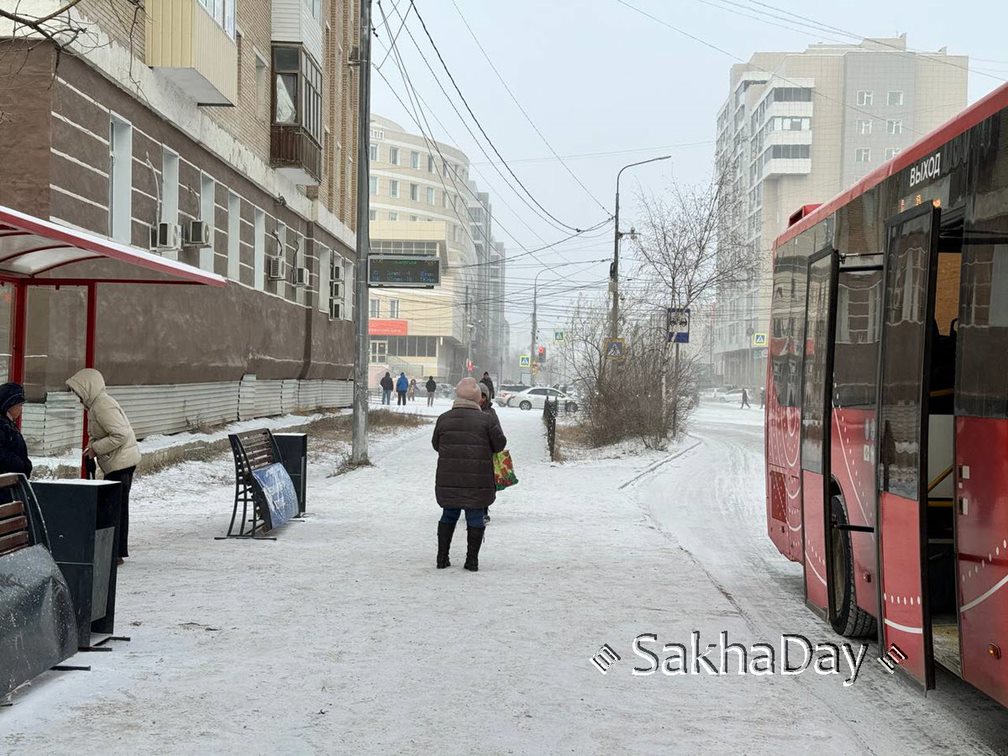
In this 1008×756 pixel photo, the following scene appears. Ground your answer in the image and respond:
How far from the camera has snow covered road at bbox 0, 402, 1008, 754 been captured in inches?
205

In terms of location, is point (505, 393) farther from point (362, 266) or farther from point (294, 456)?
point (294, 456)

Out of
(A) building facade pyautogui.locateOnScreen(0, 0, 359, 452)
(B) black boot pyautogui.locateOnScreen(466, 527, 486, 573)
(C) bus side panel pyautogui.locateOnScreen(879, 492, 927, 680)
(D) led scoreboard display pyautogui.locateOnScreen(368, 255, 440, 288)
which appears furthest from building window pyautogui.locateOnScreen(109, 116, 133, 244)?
(C) bus side panel pyautogui.locateOnScreen(879, 492, 927, 680)

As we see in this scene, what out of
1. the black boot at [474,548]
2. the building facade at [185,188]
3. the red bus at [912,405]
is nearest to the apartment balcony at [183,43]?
the building facade at [185,188]

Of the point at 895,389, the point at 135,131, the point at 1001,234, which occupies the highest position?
the point at 135,131

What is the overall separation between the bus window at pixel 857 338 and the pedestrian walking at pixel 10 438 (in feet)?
16.3

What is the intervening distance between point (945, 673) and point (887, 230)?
2.54 m

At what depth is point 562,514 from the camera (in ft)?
48.0

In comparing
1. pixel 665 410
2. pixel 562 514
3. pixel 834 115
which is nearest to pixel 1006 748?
pixel 562 514

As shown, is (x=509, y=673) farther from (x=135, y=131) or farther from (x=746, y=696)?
(x=135, y=131)

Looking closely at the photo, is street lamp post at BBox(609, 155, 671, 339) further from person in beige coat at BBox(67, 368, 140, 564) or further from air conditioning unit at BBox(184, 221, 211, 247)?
person in beige coat at BBox(67, 368, 140, 564)

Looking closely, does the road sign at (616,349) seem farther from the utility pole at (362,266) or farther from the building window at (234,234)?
the building window at (234,234)

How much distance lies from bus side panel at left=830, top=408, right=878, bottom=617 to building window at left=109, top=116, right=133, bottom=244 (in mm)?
13852

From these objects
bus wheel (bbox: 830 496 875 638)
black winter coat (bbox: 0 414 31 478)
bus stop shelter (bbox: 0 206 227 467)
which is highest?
bus stop shelter (bbox: 0 206 227 467)

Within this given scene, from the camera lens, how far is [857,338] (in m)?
7.16
